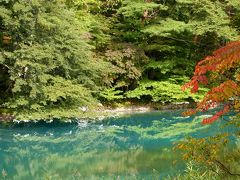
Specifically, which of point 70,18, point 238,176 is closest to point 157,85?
point 70,18

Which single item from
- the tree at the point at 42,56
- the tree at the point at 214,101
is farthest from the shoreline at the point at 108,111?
the tree at the point at 214,101

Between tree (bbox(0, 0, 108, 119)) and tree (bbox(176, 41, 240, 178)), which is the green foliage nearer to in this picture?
tree (bbox(0, 0, 108, 119))

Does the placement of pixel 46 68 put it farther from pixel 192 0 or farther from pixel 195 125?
pixel 192 0

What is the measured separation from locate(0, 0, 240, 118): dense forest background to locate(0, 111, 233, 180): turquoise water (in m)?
0.81

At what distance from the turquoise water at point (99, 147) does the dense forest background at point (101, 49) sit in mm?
810

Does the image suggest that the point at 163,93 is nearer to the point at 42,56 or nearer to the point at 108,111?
the point at 108,111

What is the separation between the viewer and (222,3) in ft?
58.7

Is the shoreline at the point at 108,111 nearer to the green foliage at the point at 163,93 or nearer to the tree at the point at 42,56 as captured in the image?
the green foliage at the point at 163,93

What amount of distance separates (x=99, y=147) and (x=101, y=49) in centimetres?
792

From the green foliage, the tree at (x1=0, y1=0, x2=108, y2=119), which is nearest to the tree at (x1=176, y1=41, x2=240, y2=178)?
the tree at (x1=0, y1=0, x2=108, y2=119)

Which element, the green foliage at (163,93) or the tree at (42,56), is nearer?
the tree at (42,56)

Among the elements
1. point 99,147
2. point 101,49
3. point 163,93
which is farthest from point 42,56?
point 163,93

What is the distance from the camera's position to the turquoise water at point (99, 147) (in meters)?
7.75

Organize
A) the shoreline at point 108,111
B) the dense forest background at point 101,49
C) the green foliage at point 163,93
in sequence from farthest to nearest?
the green foliage at point 163,93, the shoreline at point 108,111, the dense forest background at point 101,49
